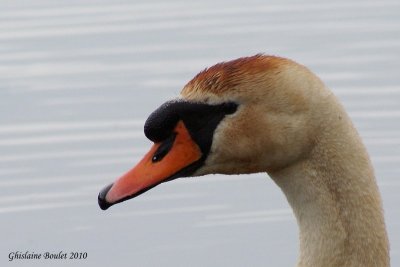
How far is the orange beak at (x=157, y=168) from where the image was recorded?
6.78 meters

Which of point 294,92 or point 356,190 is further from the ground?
point 294,92

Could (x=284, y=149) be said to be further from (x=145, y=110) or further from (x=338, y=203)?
(x=145, y=110)

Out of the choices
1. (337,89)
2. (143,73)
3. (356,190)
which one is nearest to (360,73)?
(337,89)

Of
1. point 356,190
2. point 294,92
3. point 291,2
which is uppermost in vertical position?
point 294,92

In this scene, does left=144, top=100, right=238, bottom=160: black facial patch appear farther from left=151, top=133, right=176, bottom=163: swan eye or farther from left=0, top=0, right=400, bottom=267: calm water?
left=0, top=0, right=400, bottom=267: calm water

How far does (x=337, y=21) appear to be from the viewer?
50.2ft

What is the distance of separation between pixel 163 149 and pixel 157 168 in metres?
0.09

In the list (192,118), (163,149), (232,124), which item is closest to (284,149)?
(232,124)

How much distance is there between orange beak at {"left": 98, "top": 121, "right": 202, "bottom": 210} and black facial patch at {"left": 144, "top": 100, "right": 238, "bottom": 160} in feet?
0.10

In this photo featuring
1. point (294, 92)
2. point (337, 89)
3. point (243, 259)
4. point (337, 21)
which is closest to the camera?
→ point (294, 92)

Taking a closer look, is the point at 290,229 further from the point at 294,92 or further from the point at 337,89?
the point at 294,92

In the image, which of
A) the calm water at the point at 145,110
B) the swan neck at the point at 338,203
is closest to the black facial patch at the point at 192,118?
the swan neck at the point at 338,203

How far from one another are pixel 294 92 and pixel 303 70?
0.11 meters

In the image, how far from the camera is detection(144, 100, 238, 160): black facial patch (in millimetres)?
6750
